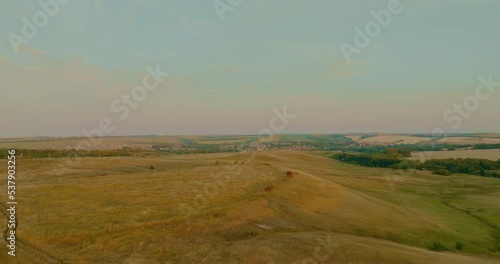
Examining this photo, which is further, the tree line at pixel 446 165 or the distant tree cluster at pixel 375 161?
the distant tree cluster at pixel 375 161

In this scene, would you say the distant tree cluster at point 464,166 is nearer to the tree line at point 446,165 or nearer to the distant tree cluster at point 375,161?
the tree line at point 446,165

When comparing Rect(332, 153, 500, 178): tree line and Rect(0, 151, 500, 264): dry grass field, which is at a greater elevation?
Rect(0, 151, 500, 264): dry grass field

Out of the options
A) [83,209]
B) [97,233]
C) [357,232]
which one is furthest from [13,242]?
[357,232]

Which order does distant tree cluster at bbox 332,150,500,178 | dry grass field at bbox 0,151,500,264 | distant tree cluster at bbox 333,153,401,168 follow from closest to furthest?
dry grass field at bbox 0,151,500,264, distant tree cluster at bbox 332,150,500,178, distant tree cluster at bbox 333,153,401,168

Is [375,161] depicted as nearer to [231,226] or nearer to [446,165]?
[446,165]

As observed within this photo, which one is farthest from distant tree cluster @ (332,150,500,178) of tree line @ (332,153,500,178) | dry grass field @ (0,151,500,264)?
dry grass field @ (0,151,500,264)

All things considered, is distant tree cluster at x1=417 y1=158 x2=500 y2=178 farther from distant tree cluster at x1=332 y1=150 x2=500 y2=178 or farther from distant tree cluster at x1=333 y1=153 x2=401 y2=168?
distant tree cluster at x1=333 y1=153 x2=401 y2=168

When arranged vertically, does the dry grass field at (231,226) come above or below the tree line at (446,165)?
above

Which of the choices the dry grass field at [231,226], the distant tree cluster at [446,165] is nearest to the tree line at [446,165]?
the distant tree cluster at [446,165]

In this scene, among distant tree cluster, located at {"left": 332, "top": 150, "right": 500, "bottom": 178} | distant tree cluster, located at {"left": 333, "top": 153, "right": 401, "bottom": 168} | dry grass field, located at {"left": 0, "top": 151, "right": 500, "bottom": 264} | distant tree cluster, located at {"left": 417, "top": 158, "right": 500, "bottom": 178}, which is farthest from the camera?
distant tree cluster, located at {"left": 333, "top": 153, "right": 401, "bottom": 168}

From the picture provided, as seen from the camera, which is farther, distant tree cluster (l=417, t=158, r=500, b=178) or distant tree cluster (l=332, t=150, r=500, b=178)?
distant tree cluster (l=332, t=150, r=500, b=178)

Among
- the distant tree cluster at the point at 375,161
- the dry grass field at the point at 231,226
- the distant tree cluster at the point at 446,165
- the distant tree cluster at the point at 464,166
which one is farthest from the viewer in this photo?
the distant tree cluster at the point at 375,161

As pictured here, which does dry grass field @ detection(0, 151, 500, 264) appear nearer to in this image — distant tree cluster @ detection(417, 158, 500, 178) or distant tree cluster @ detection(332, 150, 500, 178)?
distant tree cluster @ detection(417, 158, 500, 178)
